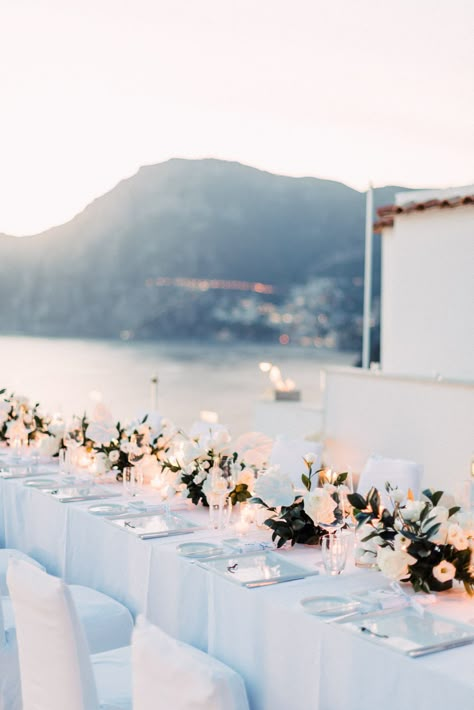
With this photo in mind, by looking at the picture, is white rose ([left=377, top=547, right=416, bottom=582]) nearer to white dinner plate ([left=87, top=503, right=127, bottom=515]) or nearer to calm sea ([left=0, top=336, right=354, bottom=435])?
white dinner plate ([left=87, top=503, right=127, bottom=515])

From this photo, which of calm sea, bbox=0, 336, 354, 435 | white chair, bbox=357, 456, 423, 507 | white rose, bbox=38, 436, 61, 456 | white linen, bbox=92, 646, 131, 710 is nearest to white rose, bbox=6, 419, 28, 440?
white rose, bbox=38, 436, 61, 456

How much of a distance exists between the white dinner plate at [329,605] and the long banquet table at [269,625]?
36 millimetres

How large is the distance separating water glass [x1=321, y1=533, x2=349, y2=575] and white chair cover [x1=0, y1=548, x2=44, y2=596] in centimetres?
147

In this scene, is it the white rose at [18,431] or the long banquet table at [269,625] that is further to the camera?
the white rose at [18,431]

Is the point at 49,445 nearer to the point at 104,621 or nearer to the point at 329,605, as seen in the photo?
the point at 104,621

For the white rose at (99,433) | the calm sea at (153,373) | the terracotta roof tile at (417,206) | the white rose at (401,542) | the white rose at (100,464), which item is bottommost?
the calm sea at (153,373)

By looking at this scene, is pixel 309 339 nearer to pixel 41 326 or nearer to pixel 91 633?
pixel 41 326

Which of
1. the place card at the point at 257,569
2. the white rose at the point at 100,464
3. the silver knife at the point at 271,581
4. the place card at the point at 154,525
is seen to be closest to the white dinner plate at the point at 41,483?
the white rose at the point at 100,464

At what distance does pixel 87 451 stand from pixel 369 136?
13.8 metres

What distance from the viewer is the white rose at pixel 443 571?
2.31m

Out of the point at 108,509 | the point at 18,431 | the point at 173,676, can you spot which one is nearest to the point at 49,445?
the point at 18,431

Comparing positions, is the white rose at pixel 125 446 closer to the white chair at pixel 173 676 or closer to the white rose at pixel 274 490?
the white rose at pixel 274 490

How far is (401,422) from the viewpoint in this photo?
21.8ft

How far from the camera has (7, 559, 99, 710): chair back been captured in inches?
81.4
